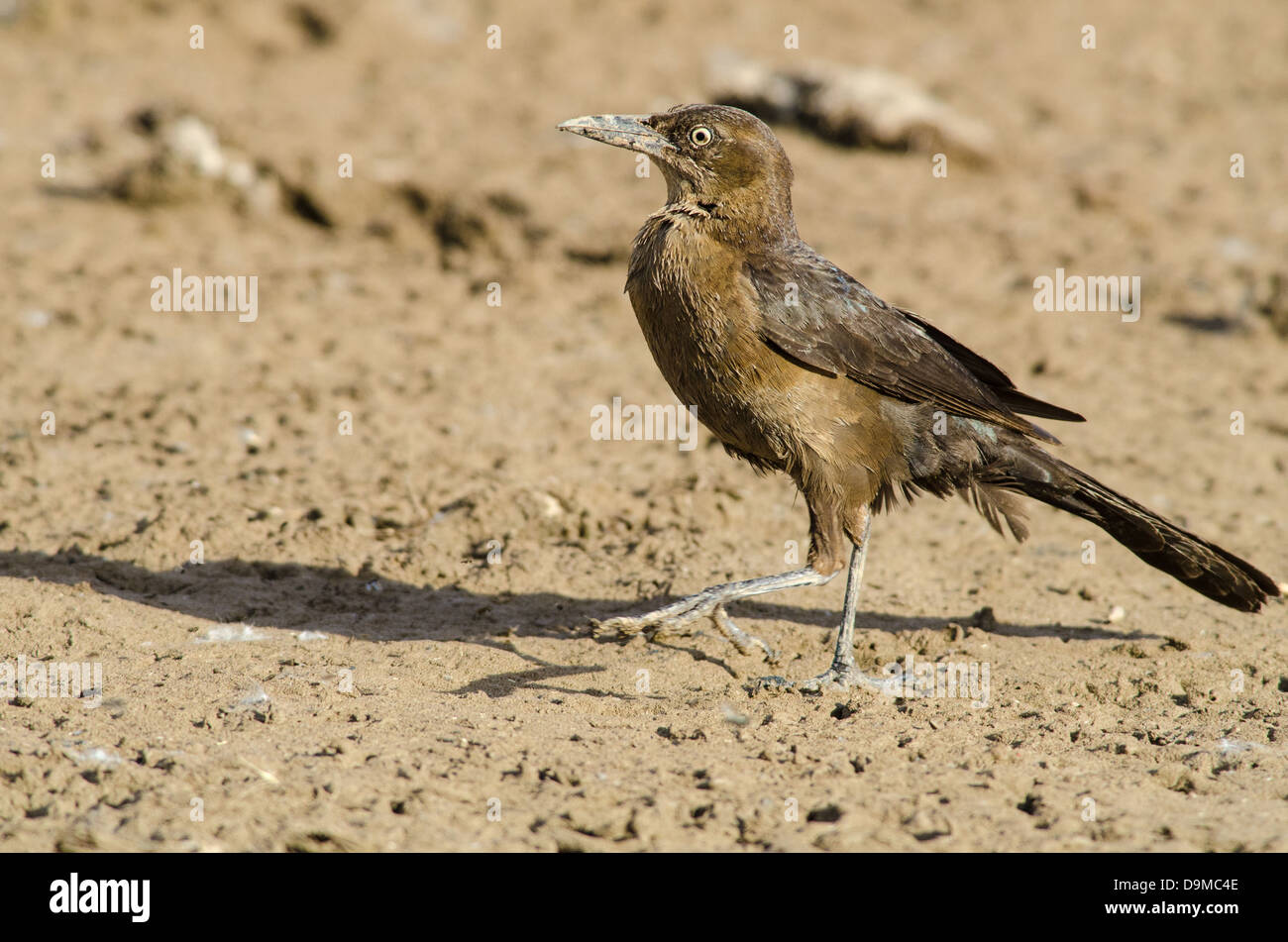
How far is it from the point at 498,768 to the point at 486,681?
3.14ft

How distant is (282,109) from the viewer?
12.6 m

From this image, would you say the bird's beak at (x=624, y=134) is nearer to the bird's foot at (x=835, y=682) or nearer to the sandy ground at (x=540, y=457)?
the sandy ground at (x=540, y=457)

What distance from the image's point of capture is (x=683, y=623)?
207 inches

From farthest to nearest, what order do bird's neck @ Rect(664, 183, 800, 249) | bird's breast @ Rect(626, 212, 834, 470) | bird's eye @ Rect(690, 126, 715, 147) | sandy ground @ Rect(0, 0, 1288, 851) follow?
bird's eye @ Rect(690, 126, 715, 147), bird's neck @ Rect(664, 183, 800, 249), bird's breast @ Rect(626, 212, 834, 470), sandy ground @ Rect(0, 0, 1288, 851)

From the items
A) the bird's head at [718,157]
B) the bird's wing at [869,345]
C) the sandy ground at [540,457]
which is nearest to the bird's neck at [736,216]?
the bird's head at [718,157]

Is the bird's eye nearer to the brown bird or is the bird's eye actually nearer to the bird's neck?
the brown bird

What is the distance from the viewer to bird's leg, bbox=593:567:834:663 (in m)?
5.07

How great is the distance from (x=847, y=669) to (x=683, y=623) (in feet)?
2.52

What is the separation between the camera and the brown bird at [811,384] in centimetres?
534

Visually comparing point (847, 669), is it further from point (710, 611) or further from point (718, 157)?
point (718, 157)

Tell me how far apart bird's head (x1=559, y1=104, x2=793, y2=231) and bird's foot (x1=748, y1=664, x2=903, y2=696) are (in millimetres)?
2041

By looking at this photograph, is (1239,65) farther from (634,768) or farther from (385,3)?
(634,768)

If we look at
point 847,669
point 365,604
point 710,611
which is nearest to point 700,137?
point 710,611

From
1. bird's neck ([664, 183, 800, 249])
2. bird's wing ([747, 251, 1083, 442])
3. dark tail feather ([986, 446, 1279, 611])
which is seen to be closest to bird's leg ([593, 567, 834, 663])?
bird's wing ([747, 251, 1083, 442])
